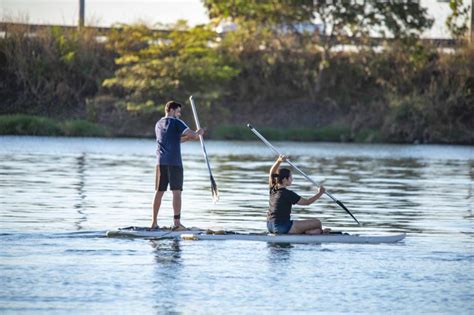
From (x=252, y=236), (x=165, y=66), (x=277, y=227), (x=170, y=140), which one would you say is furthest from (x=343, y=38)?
(x=252, y=236)

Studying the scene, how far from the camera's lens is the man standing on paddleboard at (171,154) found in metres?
18.3

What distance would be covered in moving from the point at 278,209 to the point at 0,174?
13626mm

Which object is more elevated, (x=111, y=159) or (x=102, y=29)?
(x=102, y=29)

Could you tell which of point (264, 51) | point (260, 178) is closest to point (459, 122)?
point (264, 51)

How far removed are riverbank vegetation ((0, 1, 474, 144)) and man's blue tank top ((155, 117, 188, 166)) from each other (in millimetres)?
34909

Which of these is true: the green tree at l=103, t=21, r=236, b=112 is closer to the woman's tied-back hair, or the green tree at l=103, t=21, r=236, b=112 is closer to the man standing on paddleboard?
the man standing on paddleboard

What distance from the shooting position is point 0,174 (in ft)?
99.0

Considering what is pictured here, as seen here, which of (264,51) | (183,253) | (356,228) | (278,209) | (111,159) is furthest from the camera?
(264,51)

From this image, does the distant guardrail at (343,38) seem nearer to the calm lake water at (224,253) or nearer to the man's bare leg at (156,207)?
the calm lake water at (224,253)

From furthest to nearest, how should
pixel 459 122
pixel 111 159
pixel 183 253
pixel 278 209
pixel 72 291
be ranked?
1. pixel 459 122
2. pixel 111 159
3. pixel 278 209
4. pixel 183 253
5. pixel 72 291

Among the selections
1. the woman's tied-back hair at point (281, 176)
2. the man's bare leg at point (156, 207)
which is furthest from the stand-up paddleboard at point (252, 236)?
→ the woman's tied-back hair at point (281, 176)

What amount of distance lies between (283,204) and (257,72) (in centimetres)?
4075

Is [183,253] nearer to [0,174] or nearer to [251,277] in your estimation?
[251,277]

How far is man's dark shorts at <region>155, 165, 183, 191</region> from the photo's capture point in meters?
18.3
